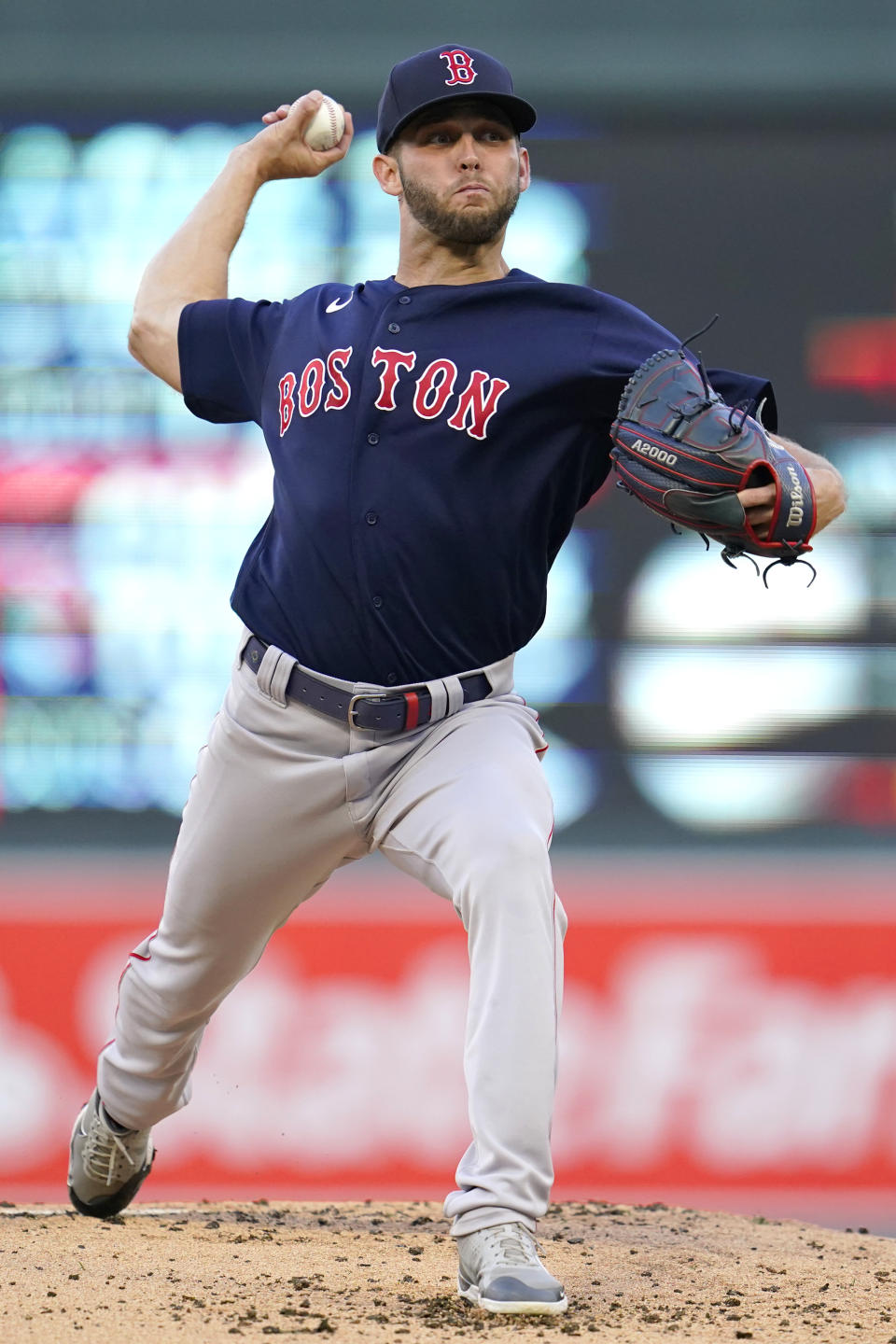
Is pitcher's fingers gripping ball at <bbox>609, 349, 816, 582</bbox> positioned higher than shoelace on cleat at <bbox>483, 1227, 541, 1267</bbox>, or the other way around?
pitcher's fingers gripping ball at <bbox>609, 349, 816, 582</bbox>

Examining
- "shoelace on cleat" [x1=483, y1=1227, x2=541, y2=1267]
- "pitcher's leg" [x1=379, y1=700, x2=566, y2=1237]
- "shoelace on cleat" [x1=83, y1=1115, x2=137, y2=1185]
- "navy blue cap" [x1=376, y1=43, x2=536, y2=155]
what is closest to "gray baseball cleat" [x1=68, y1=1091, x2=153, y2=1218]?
"shoelace on cleat" [x1=83, y1=1115, x2=137, y2=1185]

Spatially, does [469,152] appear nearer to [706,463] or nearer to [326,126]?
[326,126]

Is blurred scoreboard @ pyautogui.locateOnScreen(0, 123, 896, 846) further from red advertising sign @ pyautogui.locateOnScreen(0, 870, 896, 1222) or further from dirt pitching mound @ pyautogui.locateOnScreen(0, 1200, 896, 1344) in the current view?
dirt pitching mound @ pyautogui.locateOnScreen(0, 1200, 896, 1344)

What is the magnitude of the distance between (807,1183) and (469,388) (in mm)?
2905

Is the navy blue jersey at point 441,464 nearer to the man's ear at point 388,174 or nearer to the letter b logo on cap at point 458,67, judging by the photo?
the man's ear at point 388,174

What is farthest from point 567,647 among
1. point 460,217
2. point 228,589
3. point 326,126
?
point 460,217

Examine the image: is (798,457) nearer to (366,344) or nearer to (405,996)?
(366,344)

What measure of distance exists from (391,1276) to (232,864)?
605 millimetres

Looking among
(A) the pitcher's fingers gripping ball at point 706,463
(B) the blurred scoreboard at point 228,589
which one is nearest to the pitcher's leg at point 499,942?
(A) the pitcher's fingers gripping ball at point 706,463

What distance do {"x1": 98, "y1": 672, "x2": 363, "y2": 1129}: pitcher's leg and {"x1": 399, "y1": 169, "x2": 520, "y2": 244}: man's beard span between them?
68 cm

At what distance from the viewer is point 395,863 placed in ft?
7.89

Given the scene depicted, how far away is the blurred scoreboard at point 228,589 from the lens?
4.77 meters

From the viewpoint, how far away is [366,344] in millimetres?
2453

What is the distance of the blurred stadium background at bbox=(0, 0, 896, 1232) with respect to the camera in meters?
4.59
